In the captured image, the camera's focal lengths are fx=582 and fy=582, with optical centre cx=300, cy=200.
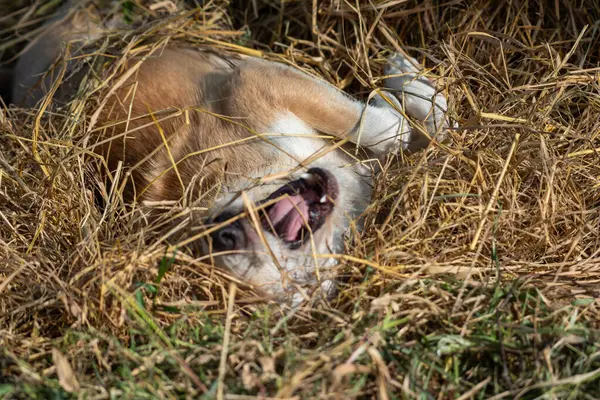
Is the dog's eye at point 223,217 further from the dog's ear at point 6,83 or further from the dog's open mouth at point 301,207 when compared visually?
the dog's ear at point 6,83

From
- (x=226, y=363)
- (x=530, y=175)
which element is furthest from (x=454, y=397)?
(x=530, y=175)

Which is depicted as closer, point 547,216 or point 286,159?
point 547,216

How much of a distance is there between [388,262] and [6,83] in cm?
300

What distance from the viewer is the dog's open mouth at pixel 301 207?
2326 millimetres

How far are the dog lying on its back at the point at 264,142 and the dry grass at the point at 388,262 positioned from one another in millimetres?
127

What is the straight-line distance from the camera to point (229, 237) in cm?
223

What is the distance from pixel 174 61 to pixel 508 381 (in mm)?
2272

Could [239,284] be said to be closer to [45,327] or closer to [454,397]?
[45,327]

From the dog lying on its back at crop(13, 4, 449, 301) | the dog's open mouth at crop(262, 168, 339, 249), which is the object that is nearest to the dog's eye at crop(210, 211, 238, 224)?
the dog lying on its back at crop(13, 4, 449, 301)

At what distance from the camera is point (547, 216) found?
2.48m

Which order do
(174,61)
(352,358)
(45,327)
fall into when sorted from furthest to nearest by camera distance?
1. (174,61)
2. (45,327)
3. (352,358)

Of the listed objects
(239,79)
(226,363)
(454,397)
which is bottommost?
(454,397)

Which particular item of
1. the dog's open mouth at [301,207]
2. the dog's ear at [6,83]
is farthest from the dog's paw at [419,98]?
the dog's ear at [6,83]

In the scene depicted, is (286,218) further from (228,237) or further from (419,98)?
(419,98)
